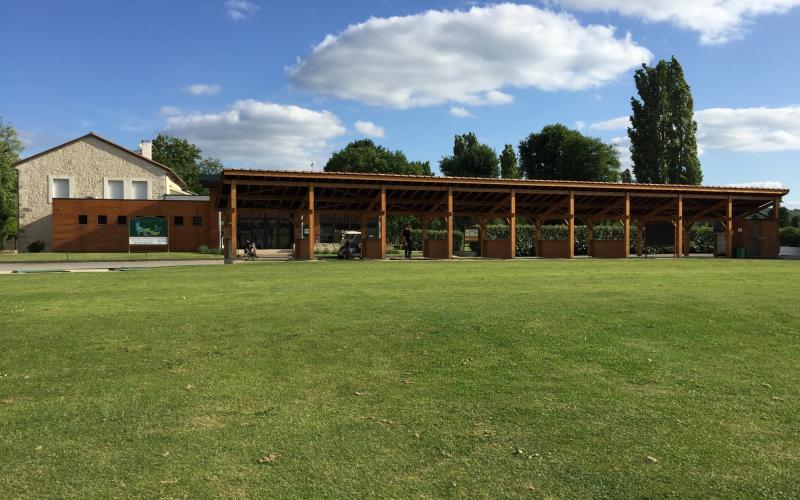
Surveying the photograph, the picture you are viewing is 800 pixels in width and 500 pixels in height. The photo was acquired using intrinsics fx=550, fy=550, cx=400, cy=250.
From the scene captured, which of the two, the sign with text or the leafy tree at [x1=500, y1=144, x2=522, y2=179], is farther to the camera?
the leafy tree at [x1=500, y1=144, x2=522, y2=179]

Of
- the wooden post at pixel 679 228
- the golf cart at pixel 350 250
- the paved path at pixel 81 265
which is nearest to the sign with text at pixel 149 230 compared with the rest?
the paved path at pixel 81 265

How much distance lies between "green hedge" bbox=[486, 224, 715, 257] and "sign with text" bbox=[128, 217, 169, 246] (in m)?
26.2

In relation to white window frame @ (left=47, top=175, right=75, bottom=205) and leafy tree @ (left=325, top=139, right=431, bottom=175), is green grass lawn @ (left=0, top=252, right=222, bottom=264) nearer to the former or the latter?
white window frame @ (left=47, top=175, right=75, bottom=205)

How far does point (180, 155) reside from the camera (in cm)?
8888

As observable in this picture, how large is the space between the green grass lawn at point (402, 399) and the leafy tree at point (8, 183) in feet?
125

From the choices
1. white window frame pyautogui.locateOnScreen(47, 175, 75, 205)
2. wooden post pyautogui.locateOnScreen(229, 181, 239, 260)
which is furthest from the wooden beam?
white window frame pyautogui.locateOnScreen(47, 175, 75, 205)

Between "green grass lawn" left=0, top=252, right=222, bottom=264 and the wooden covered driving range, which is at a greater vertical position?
the wooden covered driving range

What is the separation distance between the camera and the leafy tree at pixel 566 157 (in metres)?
72.4

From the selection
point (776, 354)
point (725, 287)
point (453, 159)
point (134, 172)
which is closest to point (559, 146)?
point (453, 159)

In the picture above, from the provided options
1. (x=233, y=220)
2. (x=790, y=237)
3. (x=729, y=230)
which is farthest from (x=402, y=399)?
(x=790, y=237)

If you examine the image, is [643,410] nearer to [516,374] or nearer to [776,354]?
[516,374]

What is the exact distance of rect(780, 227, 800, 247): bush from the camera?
4553cm

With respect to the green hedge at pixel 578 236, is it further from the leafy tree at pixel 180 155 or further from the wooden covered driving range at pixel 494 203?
the leafy tree at pixel 180 155

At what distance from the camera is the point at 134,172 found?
51.3 meters
